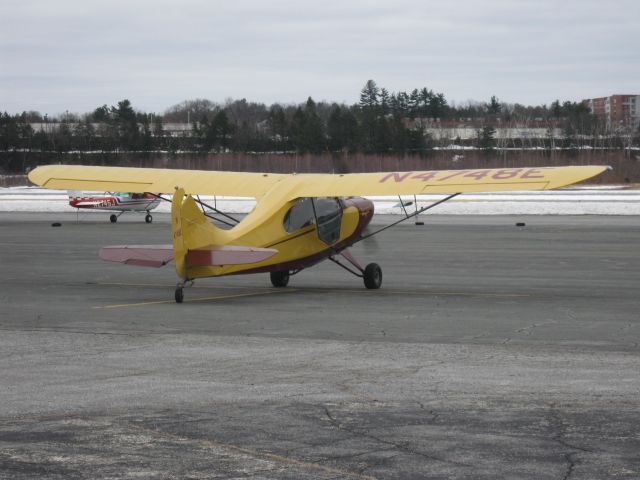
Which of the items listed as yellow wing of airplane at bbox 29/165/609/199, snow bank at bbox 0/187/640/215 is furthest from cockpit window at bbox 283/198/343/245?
snow bank at bbox 0/187/640/215

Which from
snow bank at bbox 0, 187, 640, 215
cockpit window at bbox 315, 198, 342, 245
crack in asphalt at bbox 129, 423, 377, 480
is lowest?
snow bank at bbox 0, 187, 640, 215

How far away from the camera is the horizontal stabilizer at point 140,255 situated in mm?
16703

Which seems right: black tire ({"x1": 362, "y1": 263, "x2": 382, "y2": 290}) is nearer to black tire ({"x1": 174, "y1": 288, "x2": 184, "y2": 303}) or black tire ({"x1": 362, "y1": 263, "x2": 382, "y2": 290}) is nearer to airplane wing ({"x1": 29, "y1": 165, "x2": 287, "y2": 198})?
airplane wing ({"x1": 29, "y1": 165, "x2": 287, "y2": 198})

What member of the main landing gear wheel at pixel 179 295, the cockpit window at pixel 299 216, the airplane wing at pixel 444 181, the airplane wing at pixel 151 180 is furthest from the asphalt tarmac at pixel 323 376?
the airplane wing at pixel 151 180

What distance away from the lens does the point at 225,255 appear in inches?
639

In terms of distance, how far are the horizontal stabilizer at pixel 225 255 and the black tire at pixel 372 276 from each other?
3.22m

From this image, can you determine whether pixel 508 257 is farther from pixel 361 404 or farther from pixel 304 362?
pixel 361 404

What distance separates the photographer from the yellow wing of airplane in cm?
1783

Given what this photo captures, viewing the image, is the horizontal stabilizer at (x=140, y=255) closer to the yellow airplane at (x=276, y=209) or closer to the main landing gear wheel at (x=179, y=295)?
the yellow airplane at (x=276, y=209)

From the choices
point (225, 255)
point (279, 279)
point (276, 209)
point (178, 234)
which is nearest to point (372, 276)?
point (279, 279)

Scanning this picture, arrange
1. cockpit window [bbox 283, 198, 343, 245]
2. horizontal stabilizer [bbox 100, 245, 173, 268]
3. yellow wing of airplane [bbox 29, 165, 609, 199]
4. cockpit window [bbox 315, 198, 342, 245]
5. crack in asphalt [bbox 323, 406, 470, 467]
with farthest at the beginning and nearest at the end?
cockpit window [bbox 315, 198, 342, 245] → cockpit window [bbox 283, 198, 343, 245] → yellow wing of airplane [bbox 29, 165, 609, 199] → horizontal stabilizer [bbox 100, 245, 173, 268] → crack in asphalt [bbox 323, 406, 470, 467]

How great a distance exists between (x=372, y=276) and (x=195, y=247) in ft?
13.6

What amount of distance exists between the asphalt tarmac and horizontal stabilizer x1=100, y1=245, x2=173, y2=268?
0.69m

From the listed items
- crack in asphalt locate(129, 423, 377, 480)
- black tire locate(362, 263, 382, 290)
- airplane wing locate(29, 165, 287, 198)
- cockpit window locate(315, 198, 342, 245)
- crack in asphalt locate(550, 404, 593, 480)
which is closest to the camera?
crack in asphalt locate(129, 423, 377, 480)
